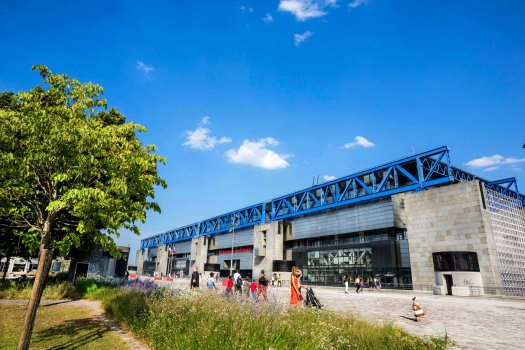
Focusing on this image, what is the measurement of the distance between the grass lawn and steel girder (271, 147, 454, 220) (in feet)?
141

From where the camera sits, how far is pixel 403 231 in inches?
1827

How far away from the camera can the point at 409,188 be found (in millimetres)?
44312

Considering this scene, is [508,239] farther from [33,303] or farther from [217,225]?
[217,225]

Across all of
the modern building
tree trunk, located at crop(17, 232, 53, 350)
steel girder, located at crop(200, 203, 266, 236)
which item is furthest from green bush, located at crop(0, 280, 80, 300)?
steel girder, located at crop(200, 203, 266, 236)

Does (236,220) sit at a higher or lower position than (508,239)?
higher

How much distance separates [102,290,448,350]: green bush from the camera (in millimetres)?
6395

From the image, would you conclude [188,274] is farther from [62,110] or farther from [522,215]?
[62,110]

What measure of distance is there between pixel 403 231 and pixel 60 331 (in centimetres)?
4631

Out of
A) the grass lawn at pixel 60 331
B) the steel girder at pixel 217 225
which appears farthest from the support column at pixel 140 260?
the grass lawn at pixel 60 331

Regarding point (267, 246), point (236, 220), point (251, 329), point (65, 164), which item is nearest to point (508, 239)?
point (267, 246)

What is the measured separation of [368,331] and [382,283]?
4146 cm

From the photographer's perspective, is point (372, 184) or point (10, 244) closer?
point (10, 244)

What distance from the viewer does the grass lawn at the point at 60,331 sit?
7979 mm

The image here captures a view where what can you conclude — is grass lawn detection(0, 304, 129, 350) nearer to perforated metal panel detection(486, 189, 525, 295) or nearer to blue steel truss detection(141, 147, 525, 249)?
perforated metal panel detection(486, 189, 525, 295)
